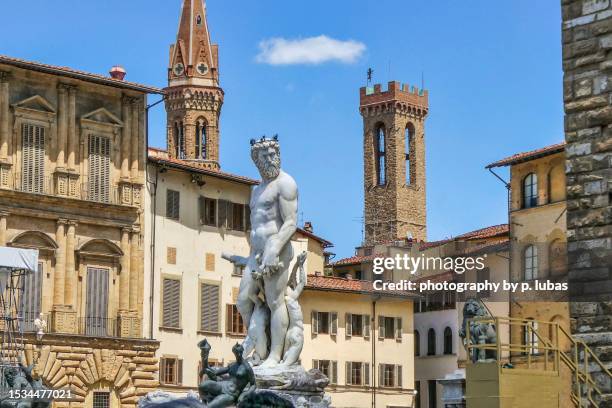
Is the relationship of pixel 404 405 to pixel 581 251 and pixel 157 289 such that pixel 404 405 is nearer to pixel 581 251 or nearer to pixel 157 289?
pixel 157 289

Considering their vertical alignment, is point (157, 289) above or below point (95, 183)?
below

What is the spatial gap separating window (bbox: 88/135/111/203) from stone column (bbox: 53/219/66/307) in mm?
2048

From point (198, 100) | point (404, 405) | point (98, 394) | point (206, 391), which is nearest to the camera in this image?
point (206, 391)

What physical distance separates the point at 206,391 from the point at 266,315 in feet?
→ 12.0

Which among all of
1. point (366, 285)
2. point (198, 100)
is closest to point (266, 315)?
point (366, 285)

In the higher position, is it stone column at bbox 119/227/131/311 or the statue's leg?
stone column at bbox 119/227/131/311

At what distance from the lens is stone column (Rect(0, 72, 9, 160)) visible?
50.9m

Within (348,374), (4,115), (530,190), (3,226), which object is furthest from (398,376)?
(4,115)

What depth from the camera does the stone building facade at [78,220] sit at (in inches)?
1994

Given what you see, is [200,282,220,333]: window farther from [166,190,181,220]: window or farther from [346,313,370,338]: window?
[346,313,370,338]: window

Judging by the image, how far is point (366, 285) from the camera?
65.9 meters

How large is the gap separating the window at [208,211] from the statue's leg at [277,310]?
37.3 metres

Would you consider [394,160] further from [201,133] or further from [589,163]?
[589,163]

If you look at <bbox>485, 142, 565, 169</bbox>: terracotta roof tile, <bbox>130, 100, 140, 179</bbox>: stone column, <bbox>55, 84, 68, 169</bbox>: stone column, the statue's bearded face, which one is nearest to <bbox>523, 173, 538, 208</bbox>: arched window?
<bbox>485, 142, 565, 169</bbox>: terracotta roof tile
